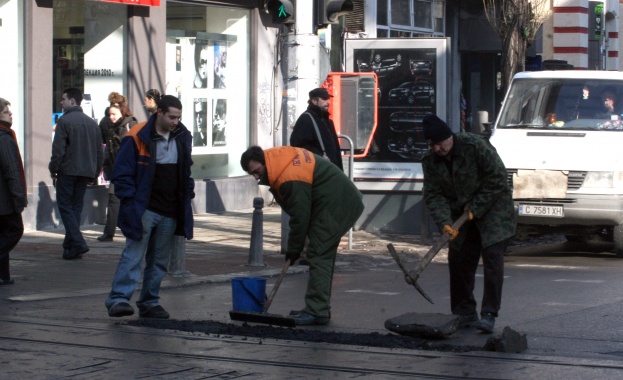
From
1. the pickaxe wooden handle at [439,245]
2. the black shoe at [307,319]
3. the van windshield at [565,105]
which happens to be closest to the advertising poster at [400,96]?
the van windshield at [565,105]

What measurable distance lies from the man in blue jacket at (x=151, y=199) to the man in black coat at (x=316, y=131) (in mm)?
3287

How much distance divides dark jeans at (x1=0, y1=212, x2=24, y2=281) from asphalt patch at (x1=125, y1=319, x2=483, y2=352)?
8.65ft

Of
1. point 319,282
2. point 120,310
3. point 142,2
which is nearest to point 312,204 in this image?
point 319,282

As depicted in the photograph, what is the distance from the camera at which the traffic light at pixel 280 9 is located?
1352cm

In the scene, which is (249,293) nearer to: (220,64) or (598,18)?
(220,64)

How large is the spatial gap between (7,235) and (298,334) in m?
3.99

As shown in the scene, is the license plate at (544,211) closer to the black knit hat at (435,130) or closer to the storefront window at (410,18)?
the black knit hat at (435,130)

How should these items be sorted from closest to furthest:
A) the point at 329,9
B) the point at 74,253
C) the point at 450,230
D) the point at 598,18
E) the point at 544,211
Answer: the point at 450,230 → the point at 74,253 → the point at 329,9 → the point at 544,211 → the point at 598,18

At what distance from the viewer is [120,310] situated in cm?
907

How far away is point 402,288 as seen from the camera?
38.2 ft

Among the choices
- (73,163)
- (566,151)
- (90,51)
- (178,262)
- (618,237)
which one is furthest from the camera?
(90,51)

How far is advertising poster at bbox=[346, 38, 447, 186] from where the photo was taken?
54.5 feet

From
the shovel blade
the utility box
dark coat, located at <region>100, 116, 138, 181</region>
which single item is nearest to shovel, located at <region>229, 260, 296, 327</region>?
the shovel blade

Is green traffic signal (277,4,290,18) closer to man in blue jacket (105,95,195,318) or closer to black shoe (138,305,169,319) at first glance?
man in blue jacket (105,95,195,318)
